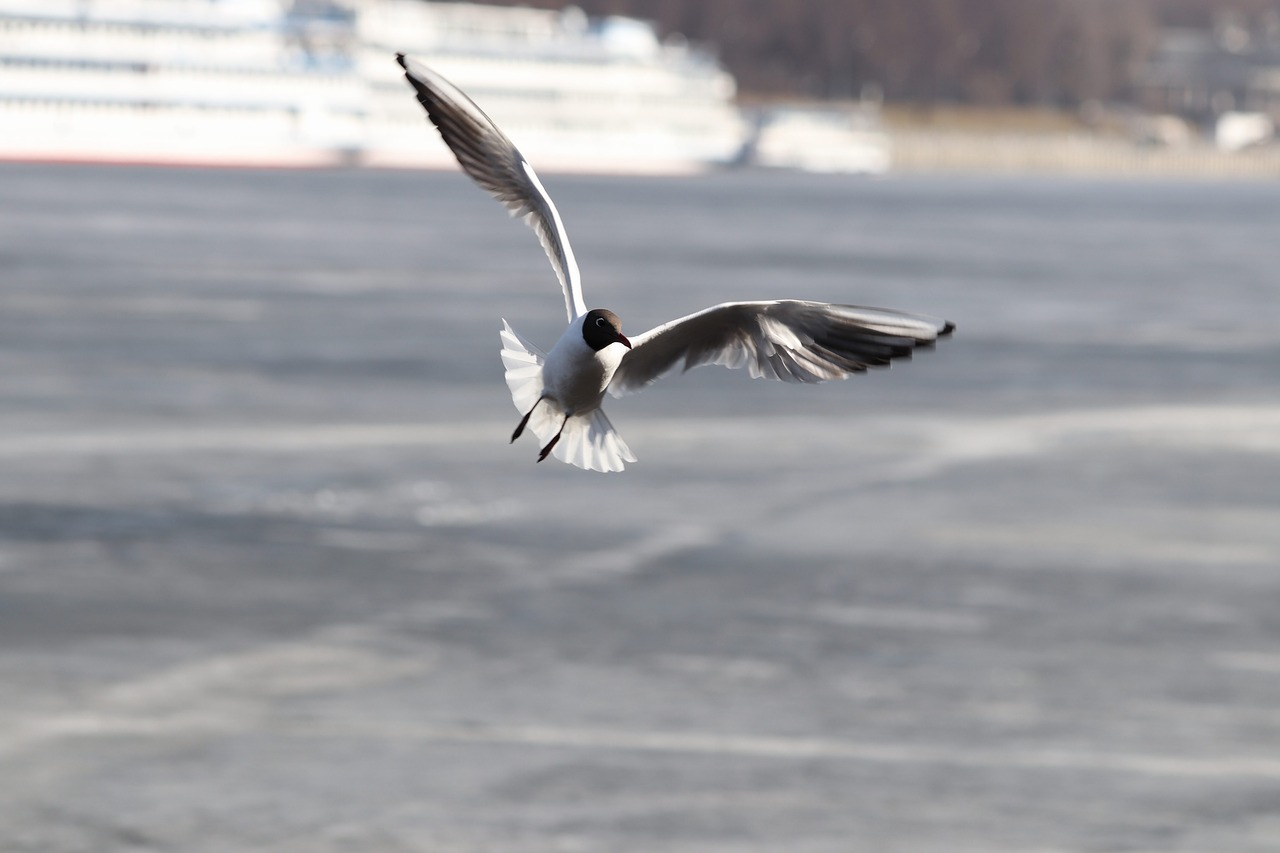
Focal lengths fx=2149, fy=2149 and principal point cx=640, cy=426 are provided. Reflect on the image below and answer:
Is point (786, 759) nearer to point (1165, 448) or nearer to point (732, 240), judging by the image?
point (1165, 448)

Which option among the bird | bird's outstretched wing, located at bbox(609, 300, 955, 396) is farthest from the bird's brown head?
bird's outstretched wing, located at bbox(609, 300, 955, 396)

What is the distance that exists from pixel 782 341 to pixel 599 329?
1.84ft

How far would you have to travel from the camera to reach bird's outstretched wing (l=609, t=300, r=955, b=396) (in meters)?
5.16

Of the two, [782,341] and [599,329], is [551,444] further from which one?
[782,341]

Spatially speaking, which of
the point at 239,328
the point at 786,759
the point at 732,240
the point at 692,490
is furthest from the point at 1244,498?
the point at 732,240

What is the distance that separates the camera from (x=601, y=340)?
5.03m

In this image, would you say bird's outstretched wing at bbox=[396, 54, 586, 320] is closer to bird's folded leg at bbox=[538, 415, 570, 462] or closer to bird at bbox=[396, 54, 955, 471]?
bird at bbox=[396, 54, 955, 471]

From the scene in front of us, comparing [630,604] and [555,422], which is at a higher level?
[555,422]

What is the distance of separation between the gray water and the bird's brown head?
2957 centimetres

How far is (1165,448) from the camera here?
247 ft

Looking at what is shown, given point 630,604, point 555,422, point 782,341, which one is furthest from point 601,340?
point 630,604

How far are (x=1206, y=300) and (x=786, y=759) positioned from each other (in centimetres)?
10173

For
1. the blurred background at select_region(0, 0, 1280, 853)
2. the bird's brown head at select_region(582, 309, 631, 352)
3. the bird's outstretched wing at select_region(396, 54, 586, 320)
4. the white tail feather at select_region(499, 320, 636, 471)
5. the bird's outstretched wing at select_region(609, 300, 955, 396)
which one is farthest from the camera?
the blurred background at select_region(0, 0, 1280, 853)

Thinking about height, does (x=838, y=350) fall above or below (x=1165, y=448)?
above
